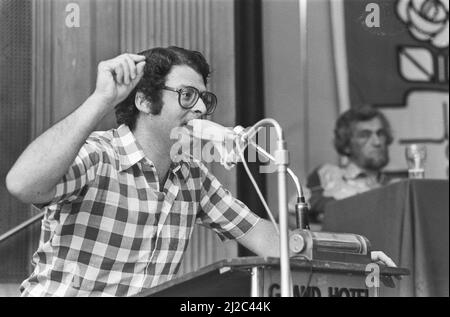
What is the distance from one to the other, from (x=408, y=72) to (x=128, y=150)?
271cm

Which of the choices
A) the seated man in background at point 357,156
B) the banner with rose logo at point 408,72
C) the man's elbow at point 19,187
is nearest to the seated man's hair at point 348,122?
the seated man in background at point 357,156

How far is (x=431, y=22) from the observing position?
16.6ft

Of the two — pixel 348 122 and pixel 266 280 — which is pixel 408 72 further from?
pixel 266 280

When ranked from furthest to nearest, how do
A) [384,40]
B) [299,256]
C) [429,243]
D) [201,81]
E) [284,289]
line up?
1. [384,40]
2. [429,243]
3. [201,81]
4. [299,256]
5. [284,289]

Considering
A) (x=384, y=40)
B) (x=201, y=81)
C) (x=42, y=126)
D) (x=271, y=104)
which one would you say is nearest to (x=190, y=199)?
(x=201, y=81)

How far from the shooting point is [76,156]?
92.3 inches

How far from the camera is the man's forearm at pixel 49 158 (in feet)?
7.28

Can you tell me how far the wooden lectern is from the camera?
79.4 inches

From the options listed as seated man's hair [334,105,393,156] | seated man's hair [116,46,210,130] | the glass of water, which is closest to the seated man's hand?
seated man's hair [116,46,210,130]

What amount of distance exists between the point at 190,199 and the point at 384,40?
251 centimetres

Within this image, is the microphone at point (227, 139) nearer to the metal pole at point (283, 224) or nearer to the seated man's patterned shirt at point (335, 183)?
the metal pole at point (283, 224)

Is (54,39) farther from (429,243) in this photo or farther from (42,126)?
(429,243)

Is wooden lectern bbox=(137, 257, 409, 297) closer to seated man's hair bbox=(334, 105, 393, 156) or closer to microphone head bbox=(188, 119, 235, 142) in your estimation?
microphone head bbox=(188, 119, 235, 142)

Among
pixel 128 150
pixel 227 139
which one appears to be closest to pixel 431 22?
pixel 128 150
